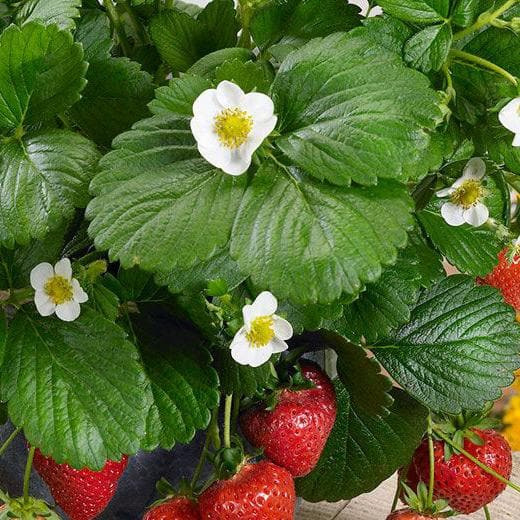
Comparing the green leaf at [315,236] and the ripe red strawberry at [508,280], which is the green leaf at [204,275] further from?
the ripe red strawberry at [508,280]

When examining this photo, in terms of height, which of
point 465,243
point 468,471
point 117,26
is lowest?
point 468,471

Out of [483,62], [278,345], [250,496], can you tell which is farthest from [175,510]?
[483,62]

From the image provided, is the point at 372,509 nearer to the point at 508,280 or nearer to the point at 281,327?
the point at 508,280

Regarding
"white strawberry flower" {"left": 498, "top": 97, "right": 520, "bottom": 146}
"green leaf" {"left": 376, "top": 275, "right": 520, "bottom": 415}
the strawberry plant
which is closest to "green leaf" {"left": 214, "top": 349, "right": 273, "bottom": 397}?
the strawberry plant

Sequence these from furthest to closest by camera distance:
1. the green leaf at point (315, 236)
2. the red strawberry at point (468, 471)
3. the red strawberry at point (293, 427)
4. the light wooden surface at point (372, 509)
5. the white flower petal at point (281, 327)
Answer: the light wooden surface at point (372, 509) → the red strawberry at point (468, 471) → the red strawberry at point (293, 427) → the white flower petal at point (281, 327) → the green leaf at point (315, 236)

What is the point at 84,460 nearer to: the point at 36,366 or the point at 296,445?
the point at 36,366

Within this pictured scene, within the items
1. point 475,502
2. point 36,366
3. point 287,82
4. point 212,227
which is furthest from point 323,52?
point 475,502

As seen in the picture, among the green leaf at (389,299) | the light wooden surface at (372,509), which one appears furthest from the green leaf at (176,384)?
the light wooden surface at (372,509)
